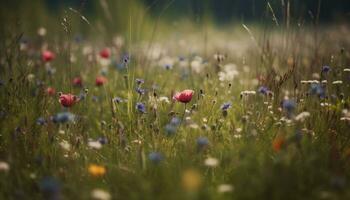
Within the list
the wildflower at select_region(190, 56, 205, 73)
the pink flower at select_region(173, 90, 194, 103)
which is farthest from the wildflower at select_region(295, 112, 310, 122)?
the wildflower at select_region(190, 56, 205, 73)

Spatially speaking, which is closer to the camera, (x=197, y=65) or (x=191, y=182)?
(x=191, y=182)

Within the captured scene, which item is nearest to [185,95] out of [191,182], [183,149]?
[183,149]

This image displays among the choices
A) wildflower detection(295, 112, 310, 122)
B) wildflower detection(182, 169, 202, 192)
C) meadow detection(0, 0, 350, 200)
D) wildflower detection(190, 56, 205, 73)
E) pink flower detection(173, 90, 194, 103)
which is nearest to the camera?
wildflower detection(182, 169, 202, 192)

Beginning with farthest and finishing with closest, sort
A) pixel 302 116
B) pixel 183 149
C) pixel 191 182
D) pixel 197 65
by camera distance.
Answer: pixel 197 65, pixel 183 149, pixel 302 116, pixel 191 182

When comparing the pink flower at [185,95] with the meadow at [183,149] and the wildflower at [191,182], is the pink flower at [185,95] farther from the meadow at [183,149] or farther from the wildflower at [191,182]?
the wildflower at [191,182]

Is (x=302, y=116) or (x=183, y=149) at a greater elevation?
(x=302, y=116)

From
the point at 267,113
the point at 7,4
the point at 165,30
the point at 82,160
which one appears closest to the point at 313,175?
the point at 267,113

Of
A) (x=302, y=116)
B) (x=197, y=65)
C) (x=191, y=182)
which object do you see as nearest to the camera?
(x=191, y=182)

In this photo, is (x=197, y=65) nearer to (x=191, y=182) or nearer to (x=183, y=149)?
(x=183, y=149)

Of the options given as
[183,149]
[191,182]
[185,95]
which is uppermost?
[185,95]

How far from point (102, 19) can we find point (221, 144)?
20.3 feet

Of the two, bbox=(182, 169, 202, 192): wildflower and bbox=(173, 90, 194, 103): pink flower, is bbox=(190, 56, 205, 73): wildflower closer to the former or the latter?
bbox=(173, 90, 194, 103): pink flower

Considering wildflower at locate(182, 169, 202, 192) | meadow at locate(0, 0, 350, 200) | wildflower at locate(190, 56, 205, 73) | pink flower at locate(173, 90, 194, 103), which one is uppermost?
pink flower at locate(173, 90, 194, 103)

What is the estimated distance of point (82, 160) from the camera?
2.41m
